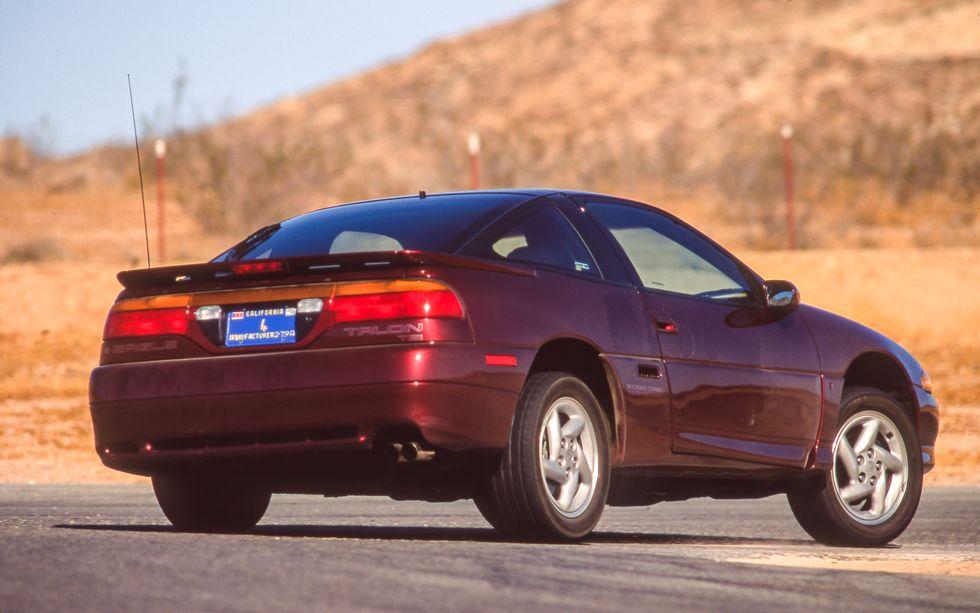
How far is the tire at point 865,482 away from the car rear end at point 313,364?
7.90ft

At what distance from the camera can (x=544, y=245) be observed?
8.14m

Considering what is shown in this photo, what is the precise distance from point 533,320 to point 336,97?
72958 mm

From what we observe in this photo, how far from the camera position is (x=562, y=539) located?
773 cm

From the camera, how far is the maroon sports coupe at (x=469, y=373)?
7352 mm

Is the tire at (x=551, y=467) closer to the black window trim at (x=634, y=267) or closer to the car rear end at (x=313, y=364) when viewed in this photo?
the car rear end at (x=313, y=364)

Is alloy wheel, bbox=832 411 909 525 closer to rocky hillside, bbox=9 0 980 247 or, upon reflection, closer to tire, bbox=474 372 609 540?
tire, bbox=474 372 609 540

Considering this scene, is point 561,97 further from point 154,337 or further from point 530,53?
point 154,337

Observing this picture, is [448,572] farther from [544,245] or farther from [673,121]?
[673,121]

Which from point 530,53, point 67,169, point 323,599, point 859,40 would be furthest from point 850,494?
point 530,53

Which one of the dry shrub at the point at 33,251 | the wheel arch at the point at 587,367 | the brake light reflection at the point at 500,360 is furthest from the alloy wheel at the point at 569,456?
the dry shrub at the point at 33,251

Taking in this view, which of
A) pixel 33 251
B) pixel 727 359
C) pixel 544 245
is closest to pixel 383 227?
pixel 544 245

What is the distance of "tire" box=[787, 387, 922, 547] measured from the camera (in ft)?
30.5

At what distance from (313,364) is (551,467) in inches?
43.4

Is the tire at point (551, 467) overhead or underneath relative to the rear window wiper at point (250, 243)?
underneath
